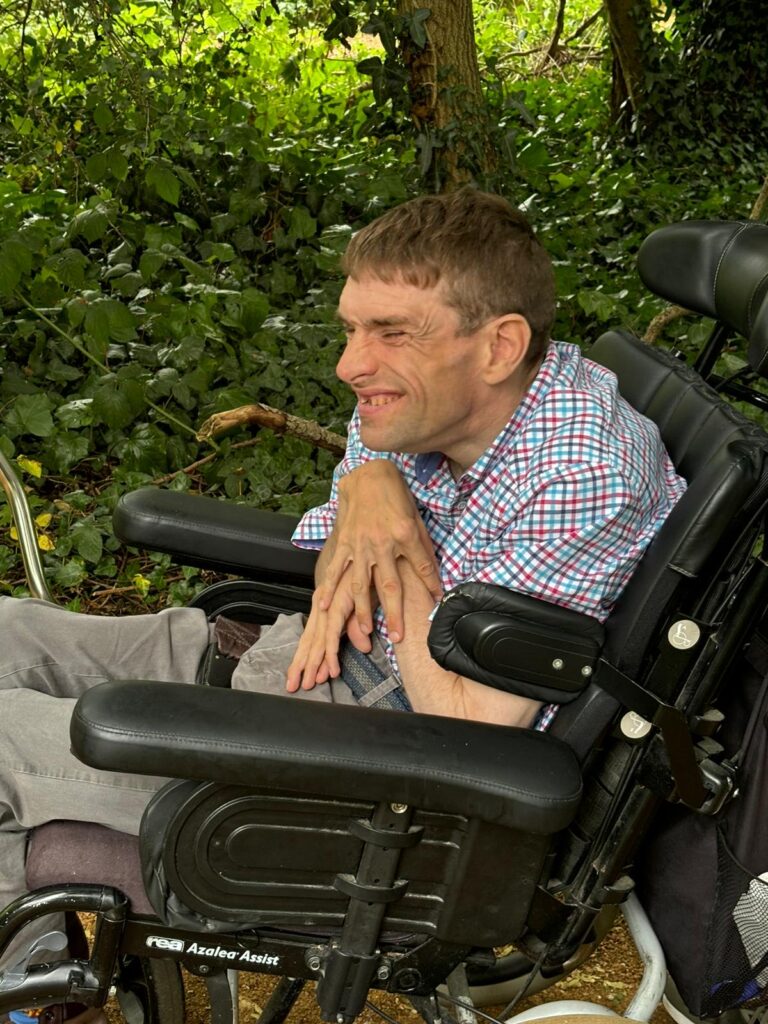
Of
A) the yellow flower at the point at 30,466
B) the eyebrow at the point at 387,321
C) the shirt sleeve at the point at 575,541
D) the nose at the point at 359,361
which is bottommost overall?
the yellow flower at the point at 30,466

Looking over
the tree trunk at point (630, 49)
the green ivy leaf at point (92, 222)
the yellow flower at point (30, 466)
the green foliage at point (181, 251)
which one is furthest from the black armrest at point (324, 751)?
the tree trunk at point (630, 49)

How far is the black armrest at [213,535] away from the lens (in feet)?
7.44

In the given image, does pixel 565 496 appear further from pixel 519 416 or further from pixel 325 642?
pixel 325 642

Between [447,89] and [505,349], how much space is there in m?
3.16

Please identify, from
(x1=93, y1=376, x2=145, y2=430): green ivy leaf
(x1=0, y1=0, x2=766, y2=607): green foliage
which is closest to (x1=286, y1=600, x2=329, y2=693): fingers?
(x1=0, y1=0, x2=766, y2=607): green foliage

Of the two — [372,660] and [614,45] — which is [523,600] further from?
[614,45]

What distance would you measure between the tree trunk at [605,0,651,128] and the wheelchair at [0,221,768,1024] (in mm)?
6593

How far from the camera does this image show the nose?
1957 millimetres

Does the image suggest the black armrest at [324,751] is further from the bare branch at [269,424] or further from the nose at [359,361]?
the bare branch at [269,424]

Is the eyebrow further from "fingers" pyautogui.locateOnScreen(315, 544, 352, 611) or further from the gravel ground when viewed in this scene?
the gravel ground

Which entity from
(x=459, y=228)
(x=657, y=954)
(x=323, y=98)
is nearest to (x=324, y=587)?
(x=459, y=228)

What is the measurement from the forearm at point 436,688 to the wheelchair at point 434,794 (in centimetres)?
5

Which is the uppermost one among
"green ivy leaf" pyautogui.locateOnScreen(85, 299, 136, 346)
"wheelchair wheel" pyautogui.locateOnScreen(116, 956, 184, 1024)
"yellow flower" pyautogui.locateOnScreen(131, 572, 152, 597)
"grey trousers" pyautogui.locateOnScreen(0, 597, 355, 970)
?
"grey trousers" pyautogui.locateOnScreen(0, 597, 355, 970)

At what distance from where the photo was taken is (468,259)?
190cm
